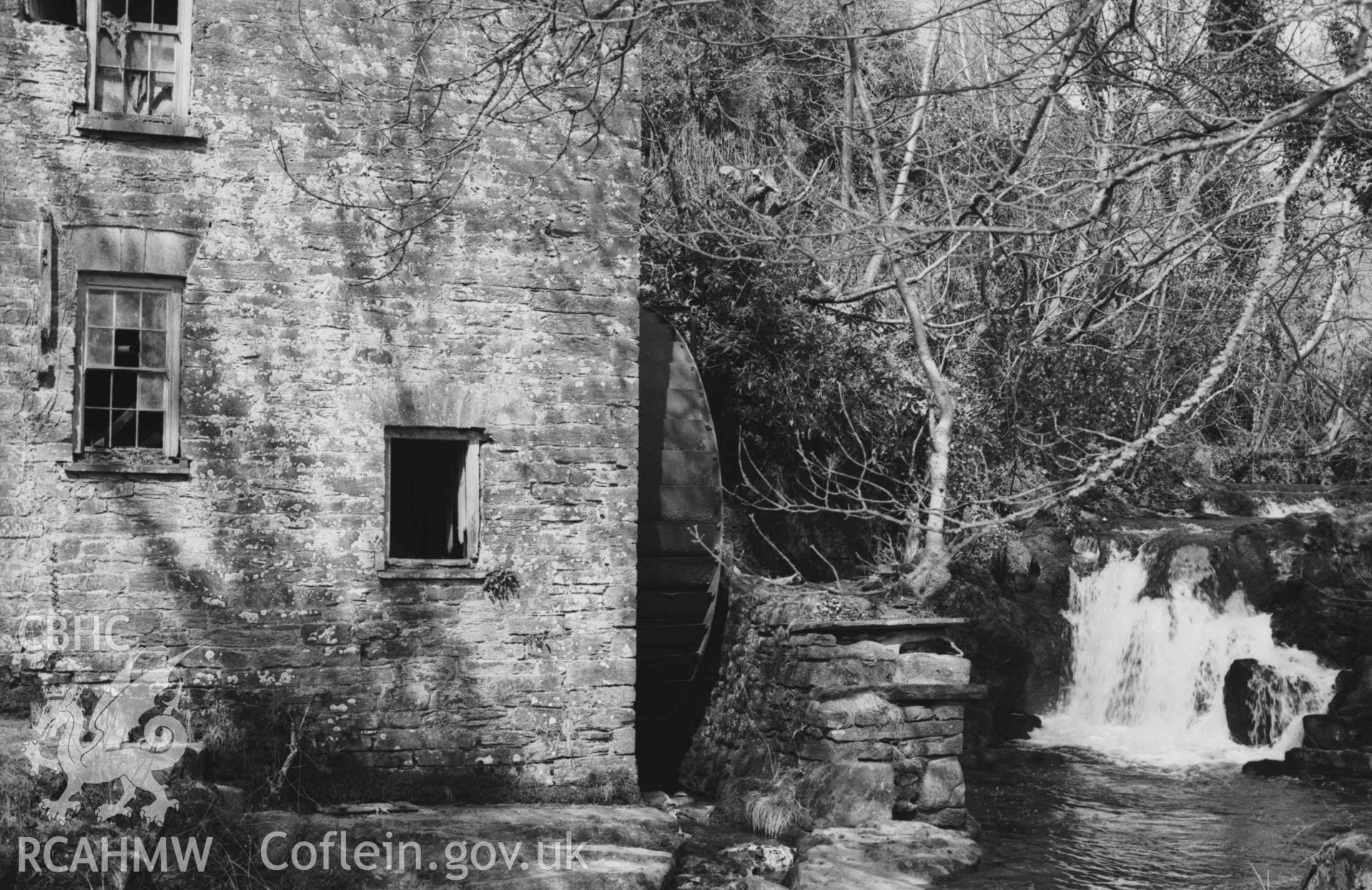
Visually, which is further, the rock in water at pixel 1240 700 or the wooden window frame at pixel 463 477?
the rock in water at pixel 1240 700

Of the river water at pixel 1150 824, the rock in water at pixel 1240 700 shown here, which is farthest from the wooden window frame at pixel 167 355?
the rock in water at pixel 1240 700

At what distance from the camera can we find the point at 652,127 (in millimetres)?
17031

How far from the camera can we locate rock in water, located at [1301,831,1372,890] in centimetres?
458

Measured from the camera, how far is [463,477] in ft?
28.7

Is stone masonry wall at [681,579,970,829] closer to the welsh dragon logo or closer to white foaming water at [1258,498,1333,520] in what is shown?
the welsh dragon logo

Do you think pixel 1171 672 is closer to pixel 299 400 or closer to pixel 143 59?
pixel 299 400

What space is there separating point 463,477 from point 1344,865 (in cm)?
570

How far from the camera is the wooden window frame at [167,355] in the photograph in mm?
8000

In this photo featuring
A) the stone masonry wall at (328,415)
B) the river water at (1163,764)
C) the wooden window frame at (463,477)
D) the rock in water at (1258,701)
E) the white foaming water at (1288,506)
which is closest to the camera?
the stone masonry wall at (328,415)

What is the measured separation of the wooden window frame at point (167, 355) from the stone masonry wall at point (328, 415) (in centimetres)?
7

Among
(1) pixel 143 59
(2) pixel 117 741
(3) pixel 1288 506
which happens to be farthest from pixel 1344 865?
(3) pixel 1288 506

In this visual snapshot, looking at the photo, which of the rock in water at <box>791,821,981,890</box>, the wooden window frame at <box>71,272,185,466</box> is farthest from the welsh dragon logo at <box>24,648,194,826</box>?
the rock in water at <box>791,821,981,890</box>

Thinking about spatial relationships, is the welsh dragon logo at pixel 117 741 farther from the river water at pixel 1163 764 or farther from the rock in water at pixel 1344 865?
the rock in water at pixel 1344 865

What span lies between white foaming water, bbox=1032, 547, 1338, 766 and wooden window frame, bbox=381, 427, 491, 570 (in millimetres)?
7241
